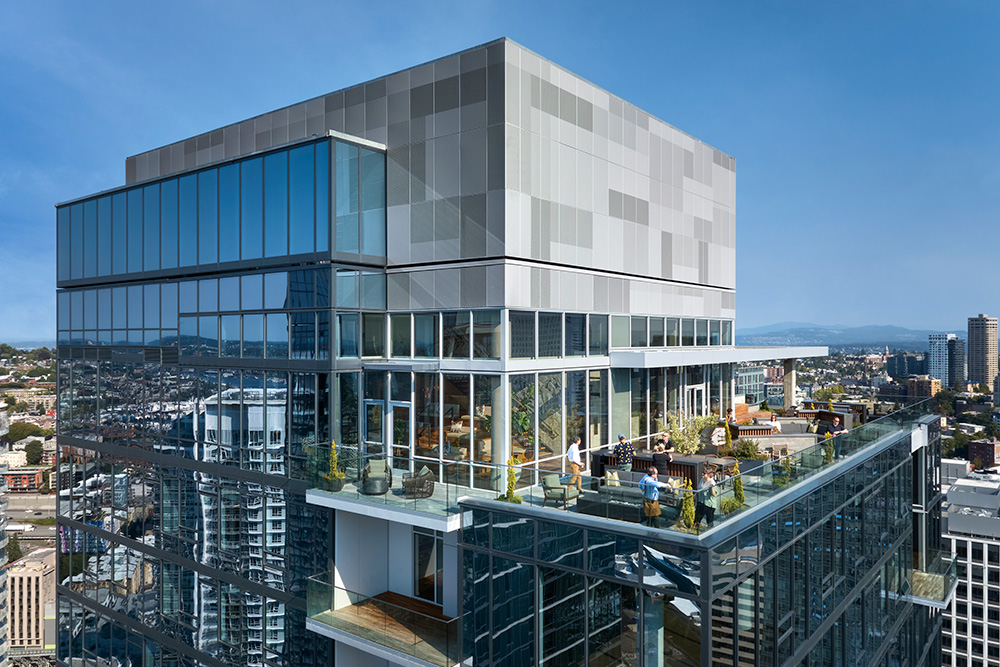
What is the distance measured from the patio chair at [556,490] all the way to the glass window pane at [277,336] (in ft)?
27.3

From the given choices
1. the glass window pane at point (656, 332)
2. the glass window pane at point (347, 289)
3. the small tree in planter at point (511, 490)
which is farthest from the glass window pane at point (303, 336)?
the glass window pane at point (656, 332)

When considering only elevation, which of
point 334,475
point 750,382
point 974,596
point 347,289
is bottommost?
point 974,596

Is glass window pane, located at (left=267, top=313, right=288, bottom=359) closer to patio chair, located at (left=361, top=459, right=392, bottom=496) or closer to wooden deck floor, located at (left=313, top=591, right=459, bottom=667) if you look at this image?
patio chair, located at (left=361, top=459, right=392, bottom=496)

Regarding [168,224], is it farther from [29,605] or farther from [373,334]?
[29,605]

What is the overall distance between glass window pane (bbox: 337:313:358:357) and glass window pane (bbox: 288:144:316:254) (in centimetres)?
192

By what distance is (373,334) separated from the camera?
56.9 feet

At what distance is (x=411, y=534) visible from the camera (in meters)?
16.0

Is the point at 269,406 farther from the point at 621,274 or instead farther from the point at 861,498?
the point at 861,498

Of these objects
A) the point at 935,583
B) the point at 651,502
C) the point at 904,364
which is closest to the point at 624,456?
the point at 651,502

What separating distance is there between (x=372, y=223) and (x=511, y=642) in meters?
10.6

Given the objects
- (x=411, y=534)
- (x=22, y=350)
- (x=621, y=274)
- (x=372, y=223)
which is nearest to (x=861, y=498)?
(x=621, y=274)

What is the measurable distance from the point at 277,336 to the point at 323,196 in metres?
3.90

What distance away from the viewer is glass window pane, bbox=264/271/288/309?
56.4 feet

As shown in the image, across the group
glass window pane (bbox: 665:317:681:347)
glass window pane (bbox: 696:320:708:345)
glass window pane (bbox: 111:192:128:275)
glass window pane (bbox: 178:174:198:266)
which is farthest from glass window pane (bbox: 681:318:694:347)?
glass window pane (bbox: 111:192:128:275)
